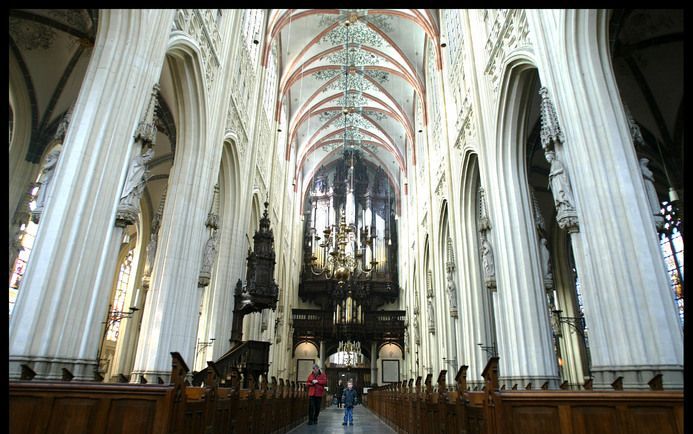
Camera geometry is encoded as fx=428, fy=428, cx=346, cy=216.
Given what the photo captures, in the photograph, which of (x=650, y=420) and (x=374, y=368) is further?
(x=374, y=368)

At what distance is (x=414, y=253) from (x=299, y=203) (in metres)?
10.4

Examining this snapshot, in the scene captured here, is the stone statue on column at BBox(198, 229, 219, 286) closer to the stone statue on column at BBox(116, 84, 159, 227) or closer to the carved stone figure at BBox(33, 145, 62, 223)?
the stone statue on column at BBox(116, 84, 159, 227)

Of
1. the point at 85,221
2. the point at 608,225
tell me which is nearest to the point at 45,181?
the point at 85,221

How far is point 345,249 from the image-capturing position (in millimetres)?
23766

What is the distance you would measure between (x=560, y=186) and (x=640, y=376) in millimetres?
2940

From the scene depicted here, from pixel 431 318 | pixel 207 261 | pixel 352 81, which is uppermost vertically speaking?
pixel 352 81

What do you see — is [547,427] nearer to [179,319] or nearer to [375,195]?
[179,319]

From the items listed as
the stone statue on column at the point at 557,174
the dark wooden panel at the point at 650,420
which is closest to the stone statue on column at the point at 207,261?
the stone statue on column at the point at 557,174

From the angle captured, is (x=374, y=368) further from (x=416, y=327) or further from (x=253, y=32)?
(x=253, y=32)

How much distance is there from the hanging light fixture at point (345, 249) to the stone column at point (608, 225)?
13.0 metres

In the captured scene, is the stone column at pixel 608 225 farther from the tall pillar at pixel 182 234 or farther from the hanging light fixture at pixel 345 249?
the hanging light fixture at pixel 345 249

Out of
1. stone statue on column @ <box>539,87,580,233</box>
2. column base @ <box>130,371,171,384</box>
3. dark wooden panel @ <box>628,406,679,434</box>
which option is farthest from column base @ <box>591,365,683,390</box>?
column base @ <box>130,371,171,384</box>

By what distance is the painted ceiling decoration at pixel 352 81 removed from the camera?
21.2m
